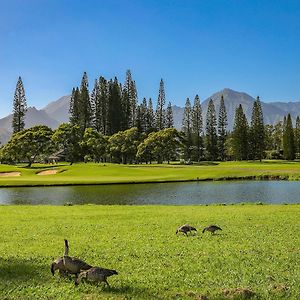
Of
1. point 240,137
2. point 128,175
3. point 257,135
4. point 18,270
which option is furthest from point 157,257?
point 257,135

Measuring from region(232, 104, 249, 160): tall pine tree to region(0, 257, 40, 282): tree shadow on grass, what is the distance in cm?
10409

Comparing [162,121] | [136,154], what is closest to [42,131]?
[136,154]

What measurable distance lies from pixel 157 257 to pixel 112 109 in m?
105

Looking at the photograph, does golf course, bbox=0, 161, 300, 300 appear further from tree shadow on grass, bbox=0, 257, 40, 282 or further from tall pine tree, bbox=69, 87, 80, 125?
tall pine tree, bbox=69, 87, 80, 125

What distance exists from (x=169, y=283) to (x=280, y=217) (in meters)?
11.7

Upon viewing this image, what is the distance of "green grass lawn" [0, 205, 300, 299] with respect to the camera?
7719 mm

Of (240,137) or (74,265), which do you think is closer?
(74,265)

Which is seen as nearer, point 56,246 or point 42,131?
point 56,246

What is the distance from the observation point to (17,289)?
7.82 meters

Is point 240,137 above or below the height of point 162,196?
above

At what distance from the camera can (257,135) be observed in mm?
112562

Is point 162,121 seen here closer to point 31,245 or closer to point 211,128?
point 211,128

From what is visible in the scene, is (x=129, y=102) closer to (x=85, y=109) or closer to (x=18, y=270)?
(x=85, y=109)

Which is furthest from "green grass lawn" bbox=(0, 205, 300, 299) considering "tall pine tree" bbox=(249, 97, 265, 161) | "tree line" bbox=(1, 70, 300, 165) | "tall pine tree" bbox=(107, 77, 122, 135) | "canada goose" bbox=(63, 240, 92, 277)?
"tall pine tree" bbox=(249, 97, 265, 161)
